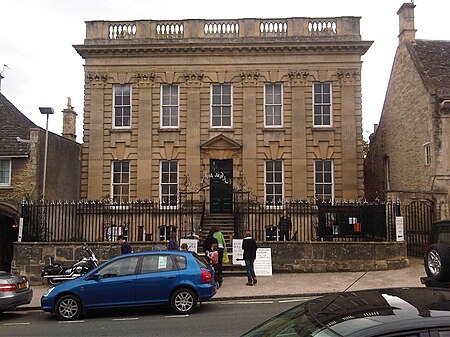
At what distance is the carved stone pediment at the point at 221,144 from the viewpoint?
2470 centimetres

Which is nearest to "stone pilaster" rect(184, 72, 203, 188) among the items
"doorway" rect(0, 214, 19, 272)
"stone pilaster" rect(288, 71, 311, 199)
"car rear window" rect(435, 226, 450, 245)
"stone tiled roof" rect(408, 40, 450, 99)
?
"stone pilaster" rect(288, 71, 311, 199)

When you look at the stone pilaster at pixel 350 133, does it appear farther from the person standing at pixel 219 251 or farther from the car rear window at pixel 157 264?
the car rear window at pixel 157 264

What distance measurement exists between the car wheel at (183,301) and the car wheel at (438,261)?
5.44 meters

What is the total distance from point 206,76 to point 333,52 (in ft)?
22.9

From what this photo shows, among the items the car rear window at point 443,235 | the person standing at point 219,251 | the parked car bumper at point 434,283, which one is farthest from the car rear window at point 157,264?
the car rear window at point 443,235

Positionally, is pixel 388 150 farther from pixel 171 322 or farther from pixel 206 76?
pixel 171 322

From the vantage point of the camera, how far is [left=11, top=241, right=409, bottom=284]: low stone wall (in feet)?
54.6

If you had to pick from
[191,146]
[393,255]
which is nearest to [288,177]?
[191,146]

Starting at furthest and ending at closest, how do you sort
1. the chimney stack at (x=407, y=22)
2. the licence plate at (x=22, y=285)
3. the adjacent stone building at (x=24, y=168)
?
the chimney stack at (x=407, y=22) → the adjacent stone building at (x=24, y=168) → the licence plate at (x=22, y=285)

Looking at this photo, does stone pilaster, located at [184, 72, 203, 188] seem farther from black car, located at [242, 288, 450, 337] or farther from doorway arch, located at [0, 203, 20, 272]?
black car, located at [242, 288, 450, 337]

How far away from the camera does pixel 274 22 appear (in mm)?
25484

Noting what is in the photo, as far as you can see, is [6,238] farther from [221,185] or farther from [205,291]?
[205,291]

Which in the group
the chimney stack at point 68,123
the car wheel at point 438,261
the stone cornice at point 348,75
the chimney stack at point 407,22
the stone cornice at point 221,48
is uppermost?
the chimney stack at point 407,22

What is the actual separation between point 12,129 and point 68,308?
15613mm
